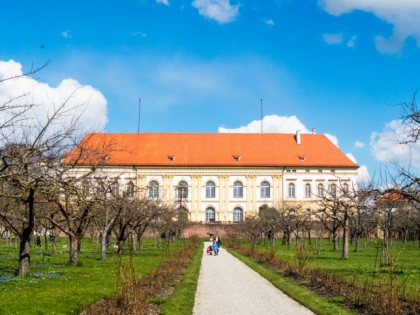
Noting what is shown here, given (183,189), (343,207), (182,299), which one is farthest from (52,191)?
(183,189)

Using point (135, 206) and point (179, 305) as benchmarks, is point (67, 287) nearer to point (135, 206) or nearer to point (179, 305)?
point (179, 305)

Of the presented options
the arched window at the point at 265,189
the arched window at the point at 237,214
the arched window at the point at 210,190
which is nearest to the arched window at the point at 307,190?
the arched window at the point at 265,189

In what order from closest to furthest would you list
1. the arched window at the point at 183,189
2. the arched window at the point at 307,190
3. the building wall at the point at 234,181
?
the arched window at the point at 183,189, the building wall at the point at 234,181, the arched window at the point at 307,190

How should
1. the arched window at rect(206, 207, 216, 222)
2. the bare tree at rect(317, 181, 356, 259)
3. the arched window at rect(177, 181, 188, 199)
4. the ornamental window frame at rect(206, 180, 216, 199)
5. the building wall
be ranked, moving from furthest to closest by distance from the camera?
1. the arched window at rect(206, 207, 216, 222)
2. the ornamental window frame at rect(206, 180, 216, 199)
3. the building wall
4. the arched window at rect(177, 181, 188, 199)
5. the bare tree at rect(317, 181, 356, 259)

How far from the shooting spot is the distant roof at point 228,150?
77.4m

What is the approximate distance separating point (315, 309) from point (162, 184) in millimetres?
66551

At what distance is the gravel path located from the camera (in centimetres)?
1163

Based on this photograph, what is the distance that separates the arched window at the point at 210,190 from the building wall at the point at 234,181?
47 cm

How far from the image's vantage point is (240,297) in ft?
45.2

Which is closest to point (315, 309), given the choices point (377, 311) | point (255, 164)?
point (377, 311)

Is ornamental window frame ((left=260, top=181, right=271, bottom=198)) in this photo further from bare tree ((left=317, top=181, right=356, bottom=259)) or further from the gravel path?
the gravel path

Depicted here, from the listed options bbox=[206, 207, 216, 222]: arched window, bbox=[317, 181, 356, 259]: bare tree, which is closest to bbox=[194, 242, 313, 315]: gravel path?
bbox=[317, 181, 356, 259]: bare tree

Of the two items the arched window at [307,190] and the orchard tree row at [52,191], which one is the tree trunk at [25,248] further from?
the arched window at [307,190]

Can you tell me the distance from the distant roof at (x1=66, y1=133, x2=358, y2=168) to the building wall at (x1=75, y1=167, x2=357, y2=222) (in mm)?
1129
